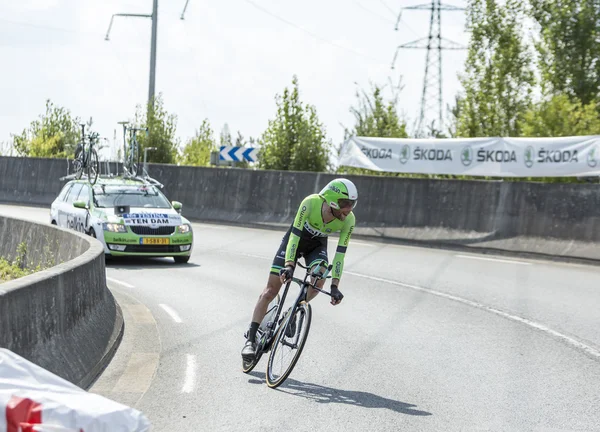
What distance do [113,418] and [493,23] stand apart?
1281 inches

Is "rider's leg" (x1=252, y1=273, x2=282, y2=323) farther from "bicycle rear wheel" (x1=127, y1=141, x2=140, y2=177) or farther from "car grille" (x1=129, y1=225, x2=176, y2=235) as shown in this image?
"bicycle rear wheel" (x1=127, y1=141, x2=140, y2=177)

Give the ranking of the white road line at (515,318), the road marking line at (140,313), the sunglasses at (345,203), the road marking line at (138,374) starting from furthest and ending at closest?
the road marking line at (140,313) < the white road line at (515,318) < the sunglasses at (345,203) < the road marking line at (138,374)

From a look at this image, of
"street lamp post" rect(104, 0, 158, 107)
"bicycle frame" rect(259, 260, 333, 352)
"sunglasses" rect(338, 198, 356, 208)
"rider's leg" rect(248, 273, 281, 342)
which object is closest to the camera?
"sunglasses" rect(338, 198, 356, 208)

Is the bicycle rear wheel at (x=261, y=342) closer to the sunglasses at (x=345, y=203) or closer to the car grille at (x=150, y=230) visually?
the sunglasses at (x=345, y=203)

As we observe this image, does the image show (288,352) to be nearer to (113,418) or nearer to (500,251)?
(113,418)

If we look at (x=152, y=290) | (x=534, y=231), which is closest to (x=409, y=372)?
(x=152, y=290)

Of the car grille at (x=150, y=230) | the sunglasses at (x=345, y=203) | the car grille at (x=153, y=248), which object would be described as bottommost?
the car grille at (x=153, y=248)

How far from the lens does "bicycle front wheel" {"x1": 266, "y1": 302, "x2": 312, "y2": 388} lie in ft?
24.7

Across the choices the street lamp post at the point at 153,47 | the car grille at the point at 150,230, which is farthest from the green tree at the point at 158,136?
the car grille at the point at 150,230

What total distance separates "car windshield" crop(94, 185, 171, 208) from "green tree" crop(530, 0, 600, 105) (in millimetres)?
18100

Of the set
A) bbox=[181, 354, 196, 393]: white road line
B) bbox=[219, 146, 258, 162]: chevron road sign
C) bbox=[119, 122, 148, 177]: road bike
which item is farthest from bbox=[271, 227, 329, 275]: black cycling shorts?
bbox=[219, 146, 258, 162]: chevron road sign

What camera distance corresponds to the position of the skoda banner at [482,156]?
70.5 ft

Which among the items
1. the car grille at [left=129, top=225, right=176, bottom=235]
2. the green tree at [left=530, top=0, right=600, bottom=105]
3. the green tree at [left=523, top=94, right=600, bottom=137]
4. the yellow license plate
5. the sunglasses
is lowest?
the yellow license plate

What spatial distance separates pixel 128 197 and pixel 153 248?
1785 mm
